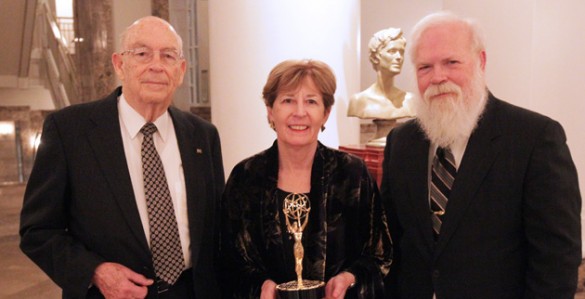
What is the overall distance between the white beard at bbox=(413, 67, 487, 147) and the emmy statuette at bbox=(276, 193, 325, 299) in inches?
22.9

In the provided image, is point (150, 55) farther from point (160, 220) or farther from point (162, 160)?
point (160, 220)

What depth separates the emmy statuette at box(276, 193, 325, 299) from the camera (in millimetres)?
1709

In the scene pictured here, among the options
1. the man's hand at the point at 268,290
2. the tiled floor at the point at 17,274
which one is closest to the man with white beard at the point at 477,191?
the man's hand at the point at 268,290

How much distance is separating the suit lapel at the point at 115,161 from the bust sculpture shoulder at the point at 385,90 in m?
2.80

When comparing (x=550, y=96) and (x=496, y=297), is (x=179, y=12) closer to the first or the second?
(x=550, y=96)

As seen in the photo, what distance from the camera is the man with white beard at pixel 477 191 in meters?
1.80

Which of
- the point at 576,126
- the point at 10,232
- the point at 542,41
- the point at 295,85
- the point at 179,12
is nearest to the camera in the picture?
the point at 295,85

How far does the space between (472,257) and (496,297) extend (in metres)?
0.18

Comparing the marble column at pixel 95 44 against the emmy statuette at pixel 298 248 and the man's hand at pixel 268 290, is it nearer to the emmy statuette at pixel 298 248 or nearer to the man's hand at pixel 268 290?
the emmy statuette at pixel 298 248

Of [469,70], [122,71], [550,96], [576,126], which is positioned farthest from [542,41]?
[122,71]

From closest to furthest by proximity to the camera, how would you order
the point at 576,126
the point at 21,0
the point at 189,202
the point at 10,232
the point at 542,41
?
1. the point at 189,202
2. the point at 542,41
3. the point at 576,126
4. the point at 10,232
5. the point at 21,0

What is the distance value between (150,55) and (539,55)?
3750 millimetres

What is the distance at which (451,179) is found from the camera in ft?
6.40

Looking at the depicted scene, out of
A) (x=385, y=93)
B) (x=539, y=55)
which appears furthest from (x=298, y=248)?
(x=539, y=55)
